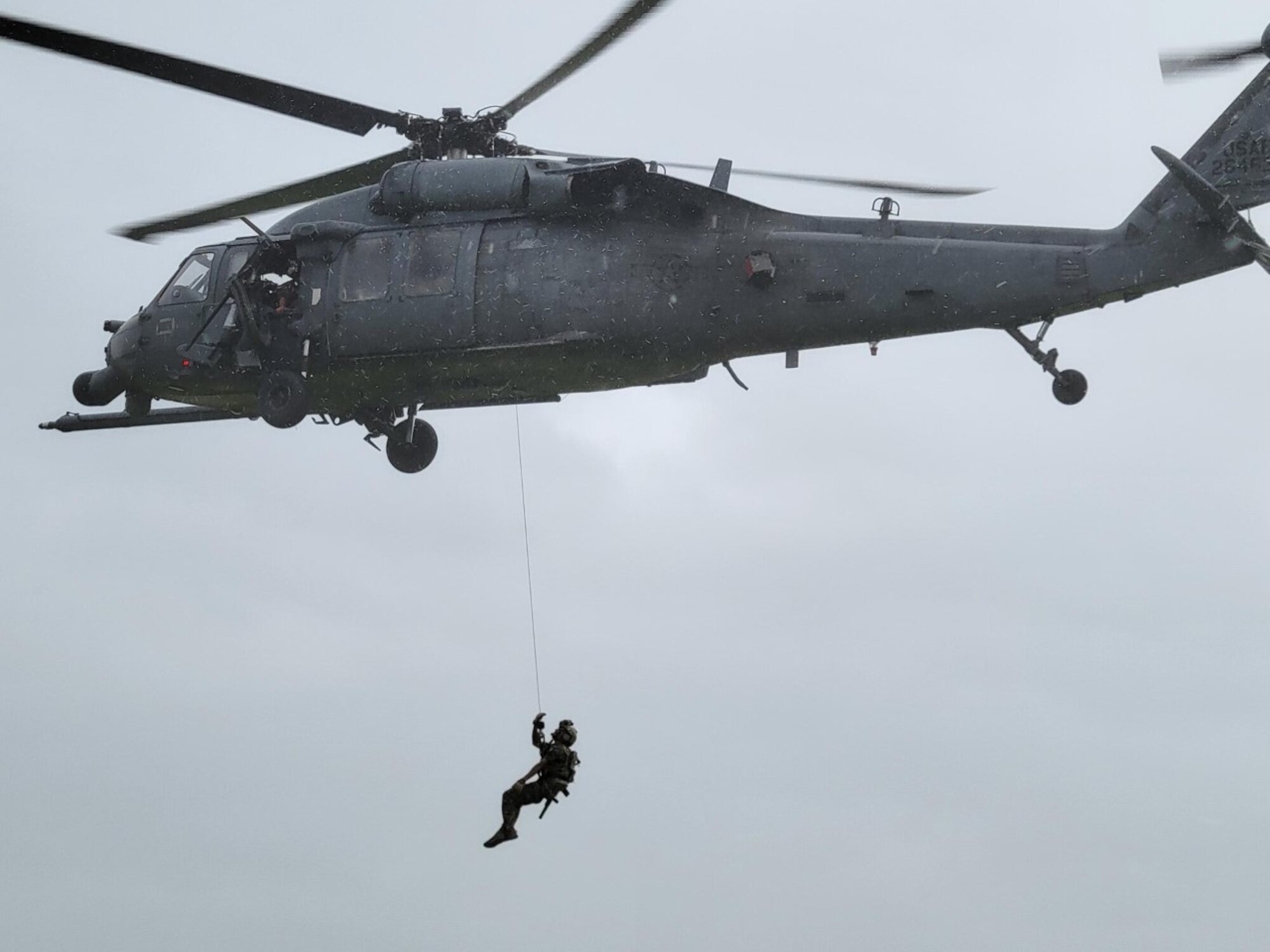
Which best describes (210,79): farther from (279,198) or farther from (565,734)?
(565,734)

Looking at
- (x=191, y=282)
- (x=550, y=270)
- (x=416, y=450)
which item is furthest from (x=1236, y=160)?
(x=191, y=282)

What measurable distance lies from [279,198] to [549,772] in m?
8.36

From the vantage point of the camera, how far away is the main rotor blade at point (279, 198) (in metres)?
25.5

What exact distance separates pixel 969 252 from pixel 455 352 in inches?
229

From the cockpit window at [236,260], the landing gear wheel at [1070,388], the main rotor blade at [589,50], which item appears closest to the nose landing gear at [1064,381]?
the landing gear wheel at [1070,388]

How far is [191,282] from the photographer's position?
26750mm

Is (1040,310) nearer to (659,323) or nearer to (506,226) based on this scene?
(659,323)

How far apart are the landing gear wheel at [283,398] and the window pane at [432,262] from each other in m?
1.78

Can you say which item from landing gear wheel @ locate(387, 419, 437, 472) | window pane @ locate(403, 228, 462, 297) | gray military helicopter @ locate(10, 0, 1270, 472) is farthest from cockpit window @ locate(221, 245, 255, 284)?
landing gear wheel @ locate(387, 419, 437, 472)

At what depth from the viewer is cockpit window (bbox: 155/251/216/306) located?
26578 mm

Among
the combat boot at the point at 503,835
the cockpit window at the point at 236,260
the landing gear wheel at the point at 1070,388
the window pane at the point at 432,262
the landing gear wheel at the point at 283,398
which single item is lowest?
the combat boot at the point at 503,835

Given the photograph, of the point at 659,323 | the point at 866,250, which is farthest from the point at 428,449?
the point at 866,250

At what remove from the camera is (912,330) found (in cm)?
2338

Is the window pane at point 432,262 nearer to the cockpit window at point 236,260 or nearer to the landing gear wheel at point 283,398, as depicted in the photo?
the landing gear wheel at point 283,398
